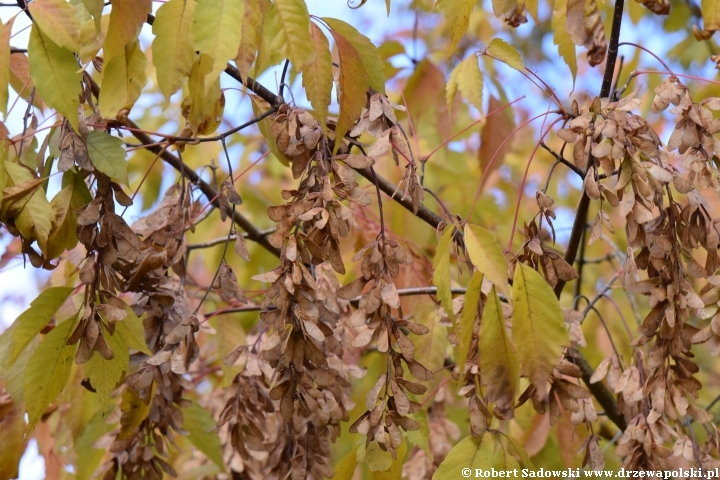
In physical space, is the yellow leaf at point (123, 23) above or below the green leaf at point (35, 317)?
above

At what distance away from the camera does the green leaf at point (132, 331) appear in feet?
3.15

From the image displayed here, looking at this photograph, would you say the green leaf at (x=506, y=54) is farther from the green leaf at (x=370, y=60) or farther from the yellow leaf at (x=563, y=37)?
the green leaf at (x=370, y=60)

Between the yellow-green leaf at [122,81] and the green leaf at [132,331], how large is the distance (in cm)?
29

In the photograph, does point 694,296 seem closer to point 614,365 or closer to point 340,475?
point 614,365

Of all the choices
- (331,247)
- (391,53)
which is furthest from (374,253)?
(391,53)

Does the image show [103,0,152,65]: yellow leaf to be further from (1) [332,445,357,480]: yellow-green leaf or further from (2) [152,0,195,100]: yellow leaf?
(1) [332,445,357,480]: yellow-green leaf

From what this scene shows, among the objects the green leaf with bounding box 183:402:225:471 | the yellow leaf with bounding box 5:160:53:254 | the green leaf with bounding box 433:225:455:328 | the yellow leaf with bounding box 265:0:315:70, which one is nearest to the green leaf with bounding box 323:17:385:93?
the yellow leaf with bounding box 265:0:315:70

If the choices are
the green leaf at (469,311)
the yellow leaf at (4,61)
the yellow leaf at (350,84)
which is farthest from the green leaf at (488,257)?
the yellow leaf at (4,61)

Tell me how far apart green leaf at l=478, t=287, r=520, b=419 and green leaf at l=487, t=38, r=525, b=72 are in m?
0.48

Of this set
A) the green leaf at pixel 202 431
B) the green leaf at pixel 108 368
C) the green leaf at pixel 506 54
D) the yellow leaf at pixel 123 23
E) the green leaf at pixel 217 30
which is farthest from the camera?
the green leaf at pixel 202 431

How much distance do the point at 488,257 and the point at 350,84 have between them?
0.95ft

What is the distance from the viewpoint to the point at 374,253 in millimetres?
848

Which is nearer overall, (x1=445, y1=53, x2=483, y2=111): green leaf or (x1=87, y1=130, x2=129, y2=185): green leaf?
(x1=87, y1=130, x2=129, y2=185): green leaf

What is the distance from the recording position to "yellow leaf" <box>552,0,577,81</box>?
1.18m
